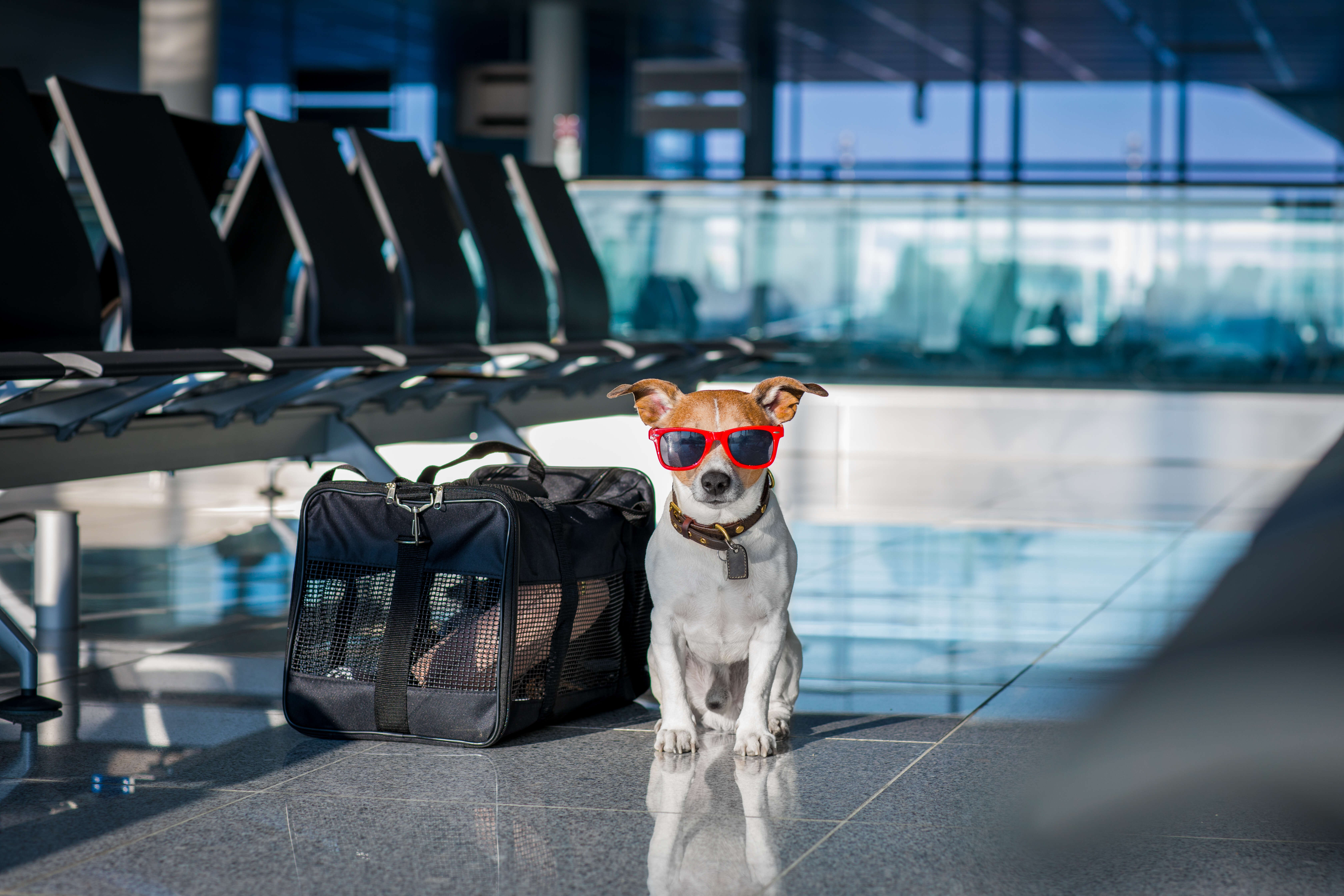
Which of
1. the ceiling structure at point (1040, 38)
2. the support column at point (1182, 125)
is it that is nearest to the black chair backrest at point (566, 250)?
the ceiling structure at point (1040, 38)

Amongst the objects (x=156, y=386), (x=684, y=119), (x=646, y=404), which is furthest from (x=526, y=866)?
(x=684, y=119)

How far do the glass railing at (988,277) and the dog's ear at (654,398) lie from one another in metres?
7.63

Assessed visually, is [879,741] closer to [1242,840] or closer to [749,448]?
[749,448]

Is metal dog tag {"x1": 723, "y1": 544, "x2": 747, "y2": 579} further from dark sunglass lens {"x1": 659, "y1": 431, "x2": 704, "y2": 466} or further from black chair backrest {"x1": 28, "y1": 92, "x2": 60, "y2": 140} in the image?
black chair backrest {"x1": 28, "y1": 92, "x2": 60, "y2": 140}

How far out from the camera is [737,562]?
8.14ft

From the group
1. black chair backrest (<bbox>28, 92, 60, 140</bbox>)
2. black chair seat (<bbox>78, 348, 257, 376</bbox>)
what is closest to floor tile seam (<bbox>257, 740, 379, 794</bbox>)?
black chair seat (<bbox>78, 348, 257, 376</bbox>)

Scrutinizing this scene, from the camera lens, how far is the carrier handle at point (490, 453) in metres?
2.88

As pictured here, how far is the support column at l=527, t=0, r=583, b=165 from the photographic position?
14383 mm

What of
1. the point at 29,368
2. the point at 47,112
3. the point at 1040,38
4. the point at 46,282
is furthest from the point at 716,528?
the point at 1040,38

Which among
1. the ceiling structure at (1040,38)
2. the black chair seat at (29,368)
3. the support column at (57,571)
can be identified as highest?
the ceiling structure at (1040,38)

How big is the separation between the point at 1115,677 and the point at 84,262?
350cm

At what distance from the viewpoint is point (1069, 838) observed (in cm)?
68

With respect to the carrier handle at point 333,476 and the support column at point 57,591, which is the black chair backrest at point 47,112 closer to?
the support column at point 57,591

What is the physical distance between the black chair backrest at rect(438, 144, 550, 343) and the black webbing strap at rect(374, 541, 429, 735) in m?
2.83
